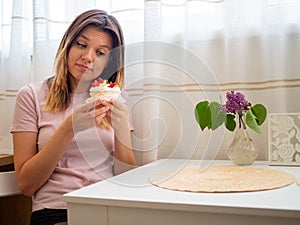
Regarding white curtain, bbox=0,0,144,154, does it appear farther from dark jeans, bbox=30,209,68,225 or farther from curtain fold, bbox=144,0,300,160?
dark jeans, bbox=30,209,68,225

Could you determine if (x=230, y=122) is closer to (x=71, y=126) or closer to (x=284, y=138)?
(x=284, y=138)

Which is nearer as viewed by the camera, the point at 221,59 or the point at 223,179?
the point at 223,179

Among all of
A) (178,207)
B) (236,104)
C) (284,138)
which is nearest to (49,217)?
(178,207)

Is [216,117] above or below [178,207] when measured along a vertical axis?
above

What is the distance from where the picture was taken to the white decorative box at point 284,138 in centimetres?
106

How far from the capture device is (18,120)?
1101 millimetres

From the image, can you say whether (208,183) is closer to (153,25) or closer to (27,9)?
(153,25)

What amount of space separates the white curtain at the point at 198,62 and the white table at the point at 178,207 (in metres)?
0.42

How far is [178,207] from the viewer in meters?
0.67

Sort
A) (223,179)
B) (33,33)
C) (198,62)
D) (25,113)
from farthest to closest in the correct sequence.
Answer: (33,33) < (198,62) < (25,113) < (223,179)

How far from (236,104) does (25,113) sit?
2.04 feet

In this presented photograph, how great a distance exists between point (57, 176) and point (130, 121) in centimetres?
30

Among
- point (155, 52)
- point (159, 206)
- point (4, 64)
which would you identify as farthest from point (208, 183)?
point (4, 64)

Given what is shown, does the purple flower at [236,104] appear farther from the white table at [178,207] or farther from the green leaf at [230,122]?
the white table at [178,207]
